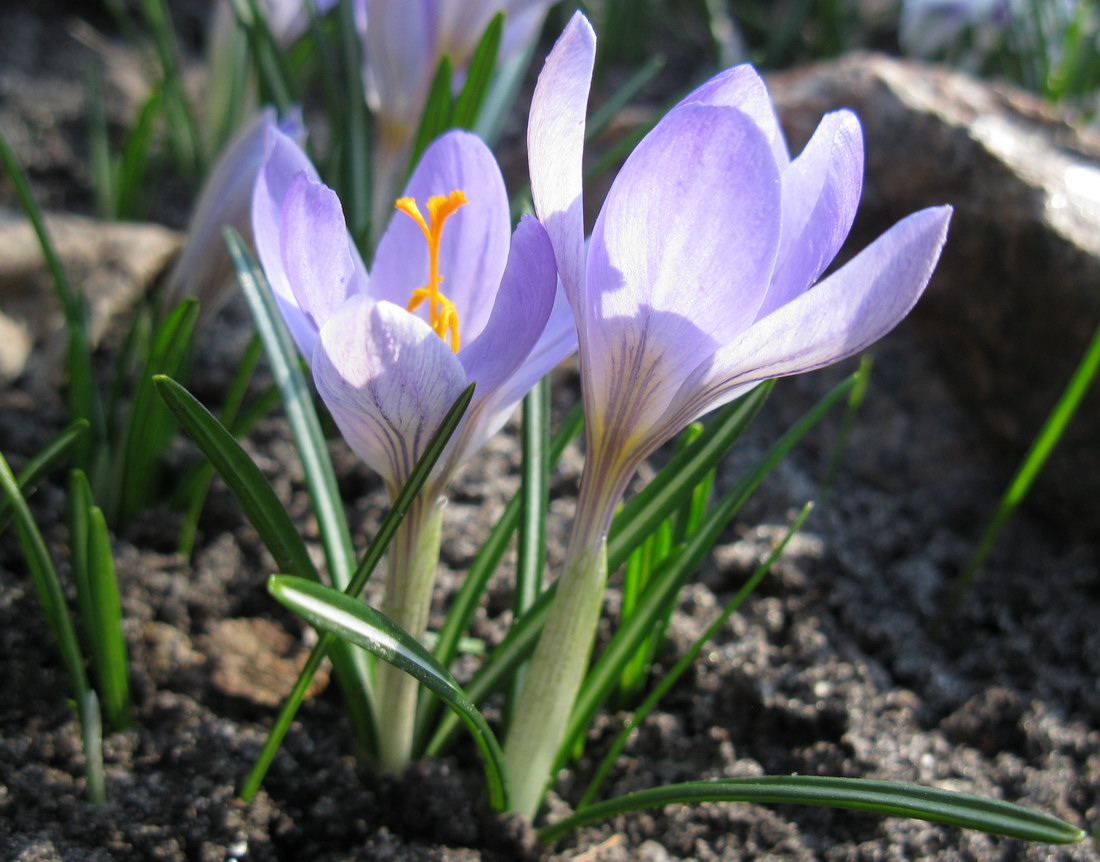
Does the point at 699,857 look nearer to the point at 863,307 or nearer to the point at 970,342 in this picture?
the point at 863,307

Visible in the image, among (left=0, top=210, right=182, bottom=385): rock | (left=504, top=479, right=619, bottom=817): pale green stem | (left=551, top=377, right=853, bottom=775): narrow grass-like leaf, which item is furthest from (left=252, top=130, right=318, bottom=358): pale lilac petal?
(left=0, top=210, right=182, bottom=385): rock

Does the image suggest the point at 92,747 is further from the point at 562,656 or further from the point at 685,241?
the point at 685,241

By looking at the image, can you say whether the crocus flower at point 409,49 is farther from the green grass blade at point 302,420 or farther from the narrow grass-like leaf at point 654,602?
the narrow grass-like leaf at point 654,602

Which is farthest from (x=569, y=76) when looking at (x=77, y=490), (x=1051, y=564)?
(x=1051, y=564)

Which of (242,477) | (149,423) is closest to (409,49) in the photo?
(149,423)

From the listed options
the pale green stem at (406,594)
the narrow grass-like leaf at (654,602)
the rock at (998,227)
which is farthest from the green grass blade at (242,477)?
the rock at (998,227)
